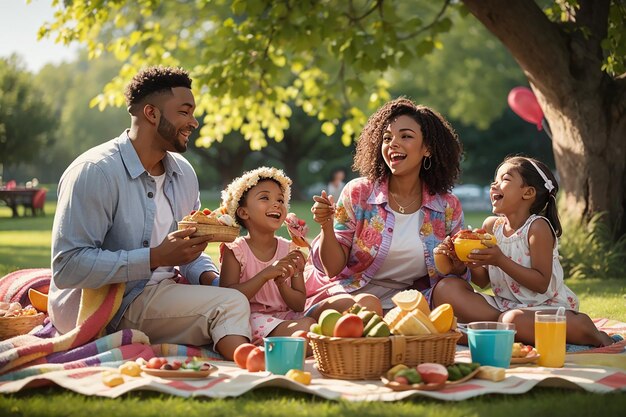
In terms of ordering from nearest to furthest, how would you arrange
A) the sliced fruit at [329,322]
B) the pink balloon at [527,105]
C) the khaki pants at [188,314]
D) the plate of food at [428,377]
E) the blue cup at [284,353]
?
the plate of food at [428,377]
the blue cup at [284,353]
the sliced fruit at [329,322]
the khaki pants at [188,314]
the pink balloon at [527,105]

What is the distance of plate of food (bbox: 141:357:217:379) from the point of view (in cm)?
406

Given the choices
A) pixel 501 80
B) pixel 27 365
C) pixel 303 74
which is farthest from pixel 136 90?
pixel 501 80

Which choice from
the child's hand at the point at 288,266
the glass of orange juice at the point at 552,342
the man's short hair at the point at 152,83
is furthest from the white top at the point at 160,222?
the glass of orange juice at the point at 552,342

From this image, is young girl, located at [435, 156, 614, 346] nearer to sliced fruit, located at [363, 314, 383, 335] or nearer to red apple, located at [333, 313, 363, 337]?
sliced fruit, located at [363, 314, 383, 335]

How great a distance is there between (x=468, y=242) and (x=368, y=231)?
76 centimetres

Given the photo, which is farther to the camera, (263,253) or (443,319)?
(263,253)

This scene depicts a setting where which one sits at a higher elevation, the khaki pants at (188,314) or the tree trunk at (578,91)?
the tree trunk at (578,91)

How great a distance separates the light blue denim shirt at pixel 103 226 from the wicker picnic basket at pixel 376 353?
1120mm

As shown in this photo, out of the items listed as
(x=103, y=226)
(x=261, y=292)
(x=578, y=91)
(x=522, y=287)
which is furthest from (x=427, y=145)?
(x=578, y=91)

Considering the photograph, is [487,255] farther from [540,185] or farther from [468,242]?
[540,185]

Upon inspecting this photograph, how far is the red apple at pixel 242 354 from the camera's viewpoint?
174 inches

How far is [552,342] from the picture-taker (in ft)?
14.7

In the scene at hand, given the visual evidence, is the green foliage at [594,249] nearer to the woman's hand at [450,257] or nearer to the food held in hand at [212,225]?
the woman's hand at [450,257]

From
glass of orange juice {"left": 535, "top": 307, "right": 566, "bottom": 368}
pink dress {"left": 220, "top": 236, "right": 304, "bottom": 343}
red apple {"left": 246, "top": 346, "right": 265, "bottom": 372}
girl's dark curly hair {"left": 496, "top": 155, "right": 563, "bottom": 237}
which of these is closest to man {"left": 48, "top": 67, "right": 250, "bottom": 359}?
pink dress {"left": 220, "top": 236, "right": 304, "bottom": 343}
